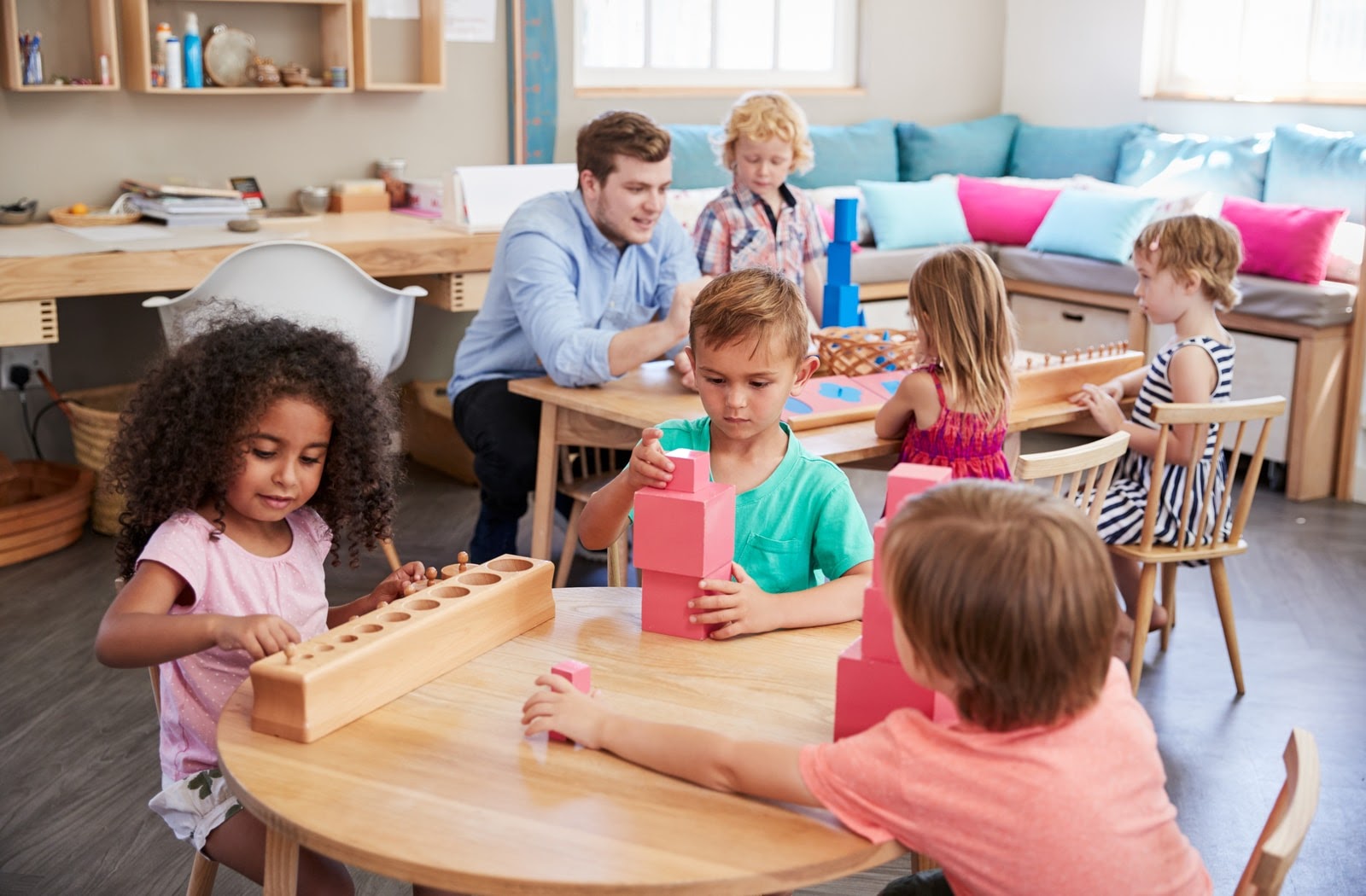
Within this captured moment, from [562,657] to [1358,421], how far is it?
377 cm

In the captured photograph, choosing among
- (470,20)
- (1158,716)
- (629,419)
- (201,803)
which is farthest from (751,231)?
(201,803)

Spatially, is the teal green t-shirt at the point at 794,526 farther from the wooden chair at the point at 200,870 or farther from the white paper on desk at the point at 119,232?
the white paper on desk at the point at 119,232

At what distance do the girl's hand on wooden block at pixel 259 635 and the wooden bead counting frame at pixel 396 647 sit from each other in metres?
0.05

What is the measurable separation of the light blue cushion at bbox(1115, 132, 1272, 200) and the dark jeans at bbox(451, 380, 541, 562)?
336 centimetres

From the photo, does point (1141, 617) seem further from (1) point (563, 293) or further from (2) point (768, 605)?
(2) point (768, 605)

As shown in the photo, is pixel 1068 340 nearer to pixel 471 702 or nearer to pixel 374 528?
pixel 374 528

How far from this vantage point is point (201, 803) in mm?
1624

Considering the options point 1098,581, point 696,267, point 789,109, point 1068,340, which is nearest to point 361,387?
point 1098,581

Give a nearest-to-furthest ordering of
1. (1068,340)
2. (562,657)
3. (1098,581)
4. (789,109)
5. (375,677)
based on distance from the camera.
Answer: (1098,581), (375,677), (562,657), (789,109), (1068,340)

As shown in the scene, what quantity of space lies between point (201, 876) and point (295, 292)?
1.92 meters

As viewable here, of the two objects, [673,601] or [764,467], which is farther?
[764,467]

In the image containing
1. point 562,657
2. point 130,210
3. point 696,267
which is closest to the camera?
point 562,657

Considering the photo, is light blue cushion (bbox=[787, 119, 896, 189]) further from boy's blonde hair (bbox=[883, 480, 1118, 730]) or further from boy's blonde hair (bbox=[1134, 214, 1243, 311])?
boy's blonde hair (bbox=[883, 480, 1118, 730])

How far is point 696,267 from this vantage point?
3.35 metres
